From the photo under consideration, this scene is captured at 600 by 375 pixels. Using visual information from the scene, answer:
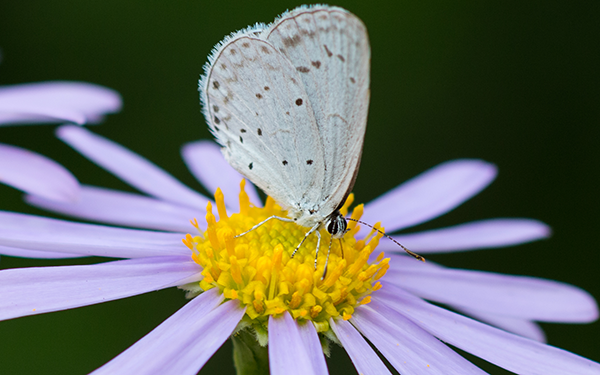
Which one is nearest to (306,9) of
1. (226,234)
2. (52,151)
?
(226,234)

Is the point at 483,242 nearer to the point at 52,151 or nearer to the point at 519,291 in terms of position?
the point at 519,291

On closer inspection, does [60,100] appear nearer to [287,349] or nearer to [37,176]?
[37,176]

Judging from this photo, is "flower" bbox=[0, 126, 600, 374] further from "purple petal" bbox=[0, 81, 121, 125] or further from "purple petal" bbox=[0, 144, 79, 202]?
"purple petal" bbox=[0, 81, 121, 125]

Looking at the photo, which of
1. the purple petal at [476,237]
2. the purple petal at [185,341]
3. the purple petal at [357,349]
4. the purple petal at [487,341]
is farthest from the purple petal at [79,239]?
the purple petal at [476,237]

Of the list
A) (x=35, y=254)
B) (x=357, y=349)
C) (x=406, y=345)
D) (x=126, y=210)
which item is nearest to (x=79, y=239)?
(x=35, y=254)

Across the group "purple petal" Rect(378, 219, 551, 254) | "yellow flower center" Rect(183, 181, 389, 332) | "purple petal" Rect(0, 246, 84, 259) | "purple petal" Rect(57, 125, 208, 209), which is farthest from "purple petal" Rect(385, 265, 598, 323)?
"purple petal" Rect(0, 246, 84, 259)
